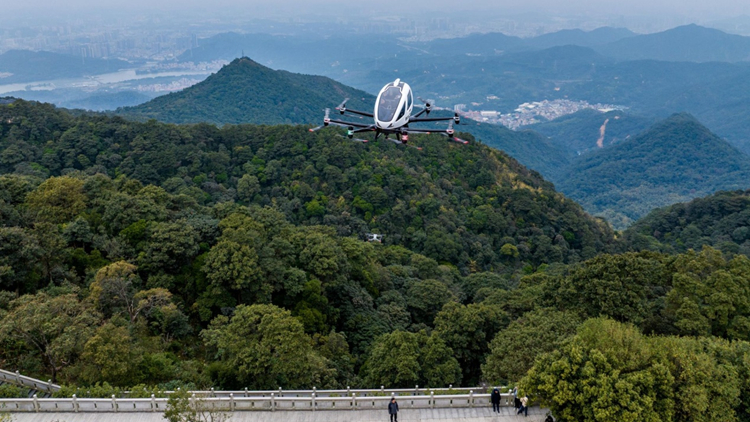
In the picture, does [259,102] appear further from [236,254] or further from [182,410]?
[182,410]

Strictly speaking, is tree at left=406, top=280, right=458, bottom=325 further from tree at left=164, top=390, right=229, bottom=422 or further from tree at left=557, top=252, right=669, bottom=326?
tree at left=164, top=390, right=229, bottom=422

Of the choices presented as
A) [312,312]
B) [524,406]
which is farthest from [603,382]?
[312,312]

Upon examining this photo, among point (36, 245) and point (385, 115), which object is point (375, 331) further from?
point (36, 245)

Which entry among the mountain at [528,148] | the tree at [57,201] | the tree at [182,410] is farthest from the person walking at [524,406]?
the mountain at [528,148]

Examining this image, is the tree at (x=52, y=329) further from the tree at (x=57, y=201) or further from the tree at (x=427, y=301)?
the tree at (x=427, y=301)

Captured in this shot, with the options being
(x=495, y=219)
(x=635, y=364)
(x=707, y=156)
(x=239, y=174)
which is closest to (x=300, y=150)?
(x=239, y=174)

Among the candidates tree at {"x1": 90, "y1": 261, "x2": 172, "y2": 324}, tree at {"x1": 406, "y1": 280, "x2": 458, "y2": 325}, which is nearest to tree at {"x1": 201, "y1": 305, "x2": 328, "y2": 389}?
tree at {"x1": 90, "y1": 261, "x2": 172, "y2": 324}
